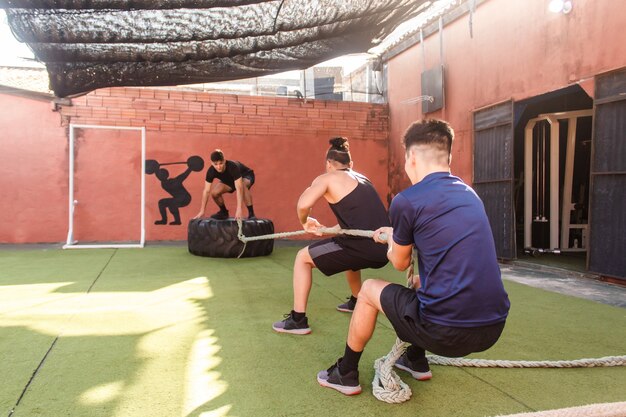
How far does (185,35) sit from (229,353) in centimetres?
176

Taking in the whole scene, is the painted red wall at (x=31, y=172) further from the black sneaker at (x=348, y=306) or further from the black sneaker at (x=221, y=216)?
the black sneaker at (x=348, y=306)

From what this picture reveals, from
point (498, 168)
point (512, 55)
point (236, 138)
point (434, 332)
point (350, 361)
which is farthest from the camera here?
point (236, 138)

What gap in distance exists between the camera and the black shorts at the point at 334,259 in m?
2.89

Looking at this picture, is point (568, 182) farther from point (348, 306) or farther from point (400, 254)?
point (400, 254)

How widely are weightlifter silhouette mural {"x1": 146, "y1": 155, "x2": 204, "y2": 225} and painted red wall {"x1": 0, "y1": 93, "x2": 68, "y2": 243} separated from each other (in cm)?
160

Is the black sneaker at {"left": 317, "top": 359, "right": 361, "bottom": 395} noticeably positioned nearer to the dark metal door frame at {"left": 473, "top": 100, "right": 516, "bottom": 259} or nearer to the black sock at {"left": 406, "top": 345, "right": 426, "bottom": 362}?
the black sock at {"left": 406, "top": 345, "right": 426, "bottom": 362}

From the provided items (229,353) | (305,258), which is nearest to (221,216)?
(305,258)

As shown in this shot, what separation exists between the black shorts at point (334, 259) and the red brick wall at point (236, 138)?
5.90m

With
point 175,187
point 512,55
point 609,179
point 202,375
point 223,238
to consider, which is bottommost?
point 202,375

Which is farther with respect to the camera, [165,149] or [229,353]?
[165,149]

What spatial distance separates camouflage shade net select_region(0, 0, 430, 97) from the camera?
6.36 ft

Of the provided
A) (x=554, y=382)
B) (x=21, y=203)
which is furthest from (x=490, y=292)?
(x=21, y=203)

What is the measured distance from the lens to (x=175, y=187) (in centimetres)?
840

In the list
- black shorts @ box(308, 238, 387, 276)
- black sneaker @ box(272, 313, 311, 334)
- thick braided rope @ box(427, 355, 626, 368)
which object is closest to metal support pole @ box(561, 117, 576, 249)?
thick braided rope @ box(427, 355, 626, 368)
